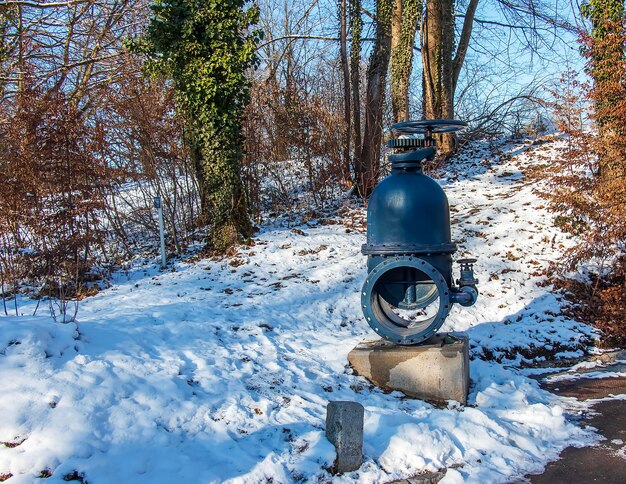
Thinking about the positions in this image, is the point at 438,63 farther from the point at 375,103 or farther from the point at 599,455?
the point at 599,455

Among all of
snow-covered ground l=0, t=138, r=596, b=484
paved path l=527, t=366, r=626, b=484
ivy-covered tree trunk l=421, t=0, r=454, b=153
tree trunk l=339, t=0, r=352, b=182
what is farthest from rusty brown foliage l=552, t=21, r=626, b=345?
ivy-covered tree trunk l=421, t=0, r=454, b=153

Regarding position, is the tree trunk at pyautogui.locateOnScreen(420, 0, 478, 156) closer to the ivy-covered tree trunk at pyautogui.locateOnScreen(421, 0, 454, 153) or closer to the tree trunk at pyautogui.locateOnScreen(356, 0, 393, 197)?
the ivy-covered tree trunk at pyautogui.locateOnScreen(421, 0, 454, 153)

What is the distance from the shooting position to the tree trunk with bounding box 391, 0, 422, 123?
15.0 metres

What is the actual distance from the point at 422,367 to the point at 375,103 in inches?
407

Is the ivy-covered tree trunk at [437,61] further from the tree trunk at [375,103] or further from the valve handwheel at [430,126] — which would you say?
the valve handwheel at [430,126]

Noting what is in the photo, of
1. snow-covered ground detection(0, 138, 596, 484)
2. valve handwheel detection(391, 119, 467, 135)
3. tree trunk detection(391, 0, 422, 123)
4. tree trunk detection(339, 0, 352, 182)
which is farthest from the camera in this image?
tree trunk detection(391, 0, 422, 123)

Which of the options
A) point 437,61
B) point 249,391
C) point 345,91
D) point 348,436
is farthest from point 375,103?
point 348,436

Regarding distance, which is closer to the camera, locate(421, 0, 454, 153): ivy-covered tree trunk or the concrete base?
the concrete base

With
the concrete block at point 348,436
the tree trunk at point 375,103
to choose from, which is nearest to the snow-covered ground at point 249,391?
the concrete block at point 348,436

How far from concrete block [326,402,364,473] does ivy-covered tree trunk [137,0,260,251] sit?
21.8ft

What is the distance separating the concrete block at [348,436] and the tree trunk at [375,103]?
961 centimetres

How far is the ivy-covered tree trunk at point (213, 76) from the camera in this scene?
9.95 m

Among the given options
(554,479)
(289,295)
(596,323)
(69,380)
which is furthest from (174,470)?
(596,323)

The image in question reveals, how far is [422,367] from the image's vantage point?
5.20m
